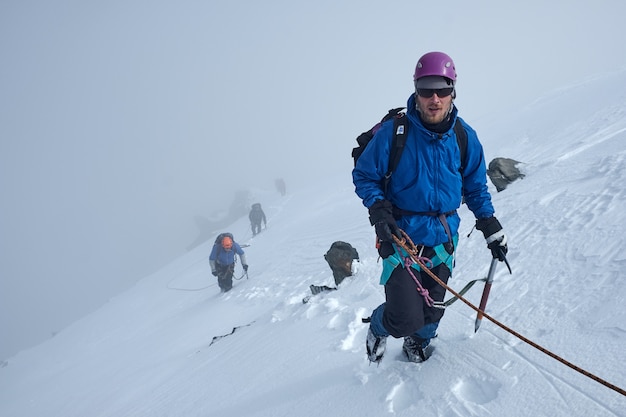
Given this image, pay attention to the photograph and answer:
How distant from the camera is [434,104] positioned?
279cm

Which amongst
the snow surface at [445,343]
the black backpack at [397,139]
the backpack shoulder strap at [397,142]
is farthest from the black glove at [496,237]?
the backpack shoulder strap at [397,142]

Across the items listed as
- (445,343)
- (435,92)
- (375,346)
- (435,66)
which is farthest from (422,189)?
(445,343)

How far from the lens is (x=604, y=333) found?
284cm

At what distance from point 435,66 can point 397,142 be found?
0.66 m

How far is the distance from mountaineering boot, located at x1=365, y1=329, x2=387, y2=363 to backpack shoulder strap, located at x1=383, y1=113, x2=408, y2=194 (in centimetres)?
152

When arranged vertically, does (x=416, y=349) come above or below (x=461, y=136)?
below

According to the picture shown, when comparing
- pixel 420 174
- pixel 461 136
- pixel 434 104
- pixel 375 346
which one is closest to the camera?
pixel 434 104

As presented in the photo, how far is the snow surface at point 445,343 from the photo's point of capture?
8.99 feet

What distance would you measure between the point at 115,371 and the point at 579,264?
35.5ft

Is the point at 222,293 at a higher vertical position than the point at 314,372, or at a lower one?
lower

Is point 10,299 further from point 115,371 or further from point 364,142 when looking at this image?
point 364,142

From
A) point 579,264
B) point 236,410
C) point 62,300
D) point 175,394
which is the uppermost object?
point 579,264

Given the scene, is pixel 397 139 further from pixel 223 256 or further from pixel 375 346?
pixel 223 256

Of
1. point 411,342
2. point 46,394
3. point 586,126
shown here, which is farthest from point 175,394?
point 586,126
